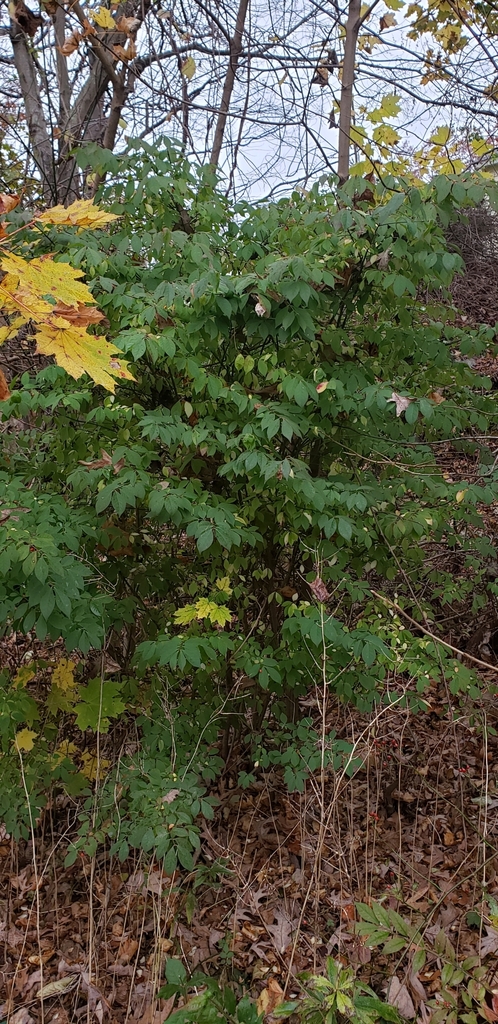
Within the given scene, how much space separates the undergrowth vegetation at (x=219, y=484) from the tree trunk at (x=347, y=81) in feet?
2.93

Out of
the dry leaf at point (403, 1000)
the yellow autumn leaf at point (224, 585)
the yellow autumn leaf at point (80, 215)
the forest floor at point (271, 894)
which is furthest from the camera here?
the yellow autumn leaf at point (224, 585)

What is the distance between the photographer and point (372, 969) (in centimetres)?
217

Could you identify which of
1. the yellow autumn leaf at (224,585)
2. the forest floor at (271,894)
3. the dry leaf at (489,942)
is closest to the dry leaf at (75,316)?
the yellow autumn leaf at (224,585)

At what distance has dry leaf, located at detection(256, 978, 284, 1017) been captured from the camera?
6.82 feet

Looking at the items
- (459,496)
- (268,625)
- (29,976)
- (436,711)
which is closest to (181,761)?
(268,625)

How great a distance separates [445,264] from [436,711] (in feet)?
9.16

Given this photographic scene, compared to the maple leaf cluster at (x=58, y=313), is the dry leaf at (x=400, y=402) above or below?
below

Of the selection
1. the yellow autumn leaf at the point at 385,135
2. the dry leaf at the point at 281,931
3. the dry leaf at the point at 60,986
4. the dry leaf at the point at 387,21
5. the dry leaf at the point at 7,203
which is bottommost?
the dry leaf at the point at 60,986

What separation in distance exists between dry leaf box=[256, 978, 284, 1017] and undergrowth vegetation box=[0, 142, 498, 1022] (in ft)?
0.81

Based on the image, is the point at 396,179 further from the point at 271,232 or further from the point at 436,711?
the point at 436,711

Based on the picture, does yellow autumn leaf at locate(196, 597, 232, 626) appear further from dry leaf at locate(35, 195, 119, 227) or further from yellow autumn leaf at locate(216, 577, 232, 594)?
dry leaf at locate(35, 195, 119, 227)

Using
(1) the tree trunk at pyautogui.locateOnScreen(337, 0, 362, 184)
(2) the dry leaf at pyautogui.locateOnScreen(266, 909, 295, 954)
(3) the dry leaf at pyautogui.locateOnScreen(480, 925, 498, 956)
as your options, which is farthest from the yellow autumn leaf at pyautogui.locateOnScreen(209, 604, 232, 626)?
(1) the tree trunk at pyautogui.locateOnScreen(337, 0, 362, 184)

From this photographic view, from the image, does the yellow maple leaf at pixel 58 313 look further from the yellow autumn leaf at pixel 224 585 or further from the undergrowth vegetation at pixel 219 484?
the yellow autumn leaf at pixel 224 585

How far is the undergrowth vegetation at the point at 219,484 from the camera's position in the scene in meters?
2.25
